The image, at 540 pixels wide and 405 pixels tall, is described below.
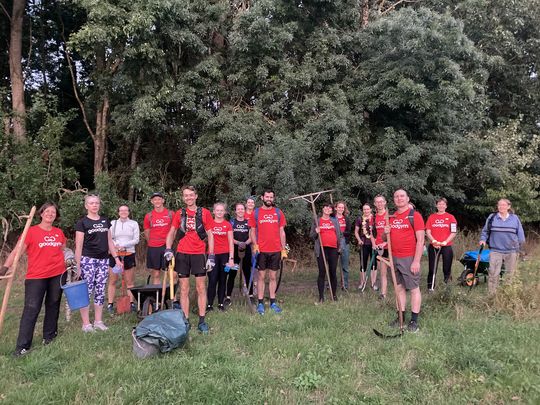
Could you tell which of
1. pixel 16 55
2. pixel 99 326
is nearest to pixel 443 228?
pixel 99 326

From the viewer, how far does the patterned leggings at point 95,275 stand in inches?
243

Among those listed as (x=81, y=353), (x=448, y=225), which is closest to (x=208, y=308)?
(x=81, y=353)

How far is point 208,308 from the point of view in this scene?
280 inches

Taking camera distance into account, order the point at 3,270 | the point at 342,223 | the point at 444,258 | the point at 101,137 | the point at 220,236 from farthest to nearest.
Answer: the point at 101,137 → the point at 342,223 → the point at 444,258 → the point at 220,236 → the point at 3,270

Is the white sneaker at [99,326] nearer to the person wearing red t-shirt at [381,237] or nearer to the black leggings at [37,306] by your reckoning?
the black leggings at [37,306]

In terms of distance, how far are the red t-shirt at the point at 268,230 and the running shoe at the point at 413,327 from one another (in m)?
2.42

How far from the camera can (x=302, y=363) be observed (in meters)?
4.55

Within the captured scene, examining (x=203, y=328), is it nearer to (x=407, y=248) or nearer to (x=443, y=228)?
(x=407, y=248)

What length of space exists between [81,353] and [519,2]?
16.2m

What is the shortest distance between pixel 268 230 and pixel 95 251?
2716 mm

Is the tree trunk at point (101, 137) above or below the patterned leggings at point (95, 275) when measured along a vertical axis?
above

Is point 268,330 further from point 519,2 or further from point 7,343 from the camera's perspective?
point 519,2

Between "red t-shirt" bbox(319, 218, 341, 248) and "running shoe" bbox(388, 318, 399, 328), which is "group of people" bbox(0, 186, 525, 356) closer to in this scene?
"red t-shirt" bbox(319, 218, 341, 248)

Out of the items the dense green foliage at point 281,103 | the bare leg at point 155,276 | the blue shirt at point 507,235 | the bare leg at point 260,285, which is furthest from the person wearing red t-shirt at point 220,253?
the blue shirt at point 507,235
